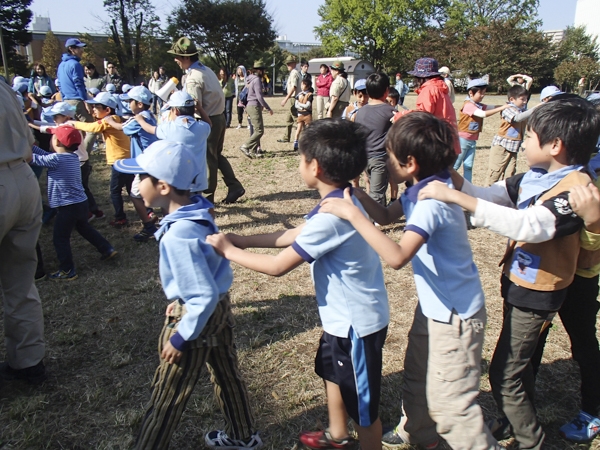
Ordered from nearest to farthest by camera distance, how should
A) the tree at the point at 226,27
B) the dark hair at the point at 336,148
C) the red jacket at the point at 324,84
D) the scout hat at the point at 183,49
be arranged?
the dark hair at the point at 336,148
the scout hat at the point at 183,49
the red jacket at the point at 324,84
the tree at the point at 226,27

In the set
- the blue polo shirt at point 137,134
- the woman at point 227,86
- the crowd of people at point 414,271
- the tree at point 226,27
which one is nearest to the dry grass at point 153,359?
the crowd of people at point 414,271

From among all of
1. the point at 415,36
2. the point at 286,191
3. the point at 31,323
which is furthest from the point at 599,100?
the point at 415,36

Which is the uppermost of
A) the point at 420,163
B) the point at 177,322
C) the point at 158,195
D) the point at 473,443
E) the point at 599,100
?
the point at 599,100

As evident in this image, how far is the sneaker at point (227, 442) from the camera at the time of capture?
2242 millimetres

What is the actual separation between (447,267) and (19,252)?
2.37m

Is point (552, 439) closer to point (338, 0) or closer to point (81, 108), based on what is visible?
point (81, 108)

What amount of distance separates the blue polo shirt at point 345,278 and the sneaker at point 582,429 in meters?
1.30

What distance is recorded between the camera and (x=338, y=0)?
57.8 metres

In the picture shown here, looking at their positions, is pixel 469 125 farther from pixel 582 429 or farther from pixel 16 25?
pixel 16 25

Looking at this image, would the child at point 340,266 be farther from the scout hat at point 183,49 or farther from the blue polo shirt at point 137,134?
the scout hat at point 183,49

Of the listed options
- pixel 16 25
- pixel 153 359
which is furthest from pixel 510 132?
pixel 16 25

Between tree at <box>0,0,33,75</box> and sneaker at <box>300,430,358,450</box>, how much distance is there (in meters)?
37.6

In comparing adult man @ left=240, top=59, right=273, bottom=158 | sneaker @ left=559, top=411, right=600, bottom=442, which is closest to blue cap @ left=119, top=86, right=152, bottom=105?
adult man @ left=240, top=59, right=273, bottom=158

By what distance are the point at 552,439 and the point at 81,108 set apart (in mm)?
8641
